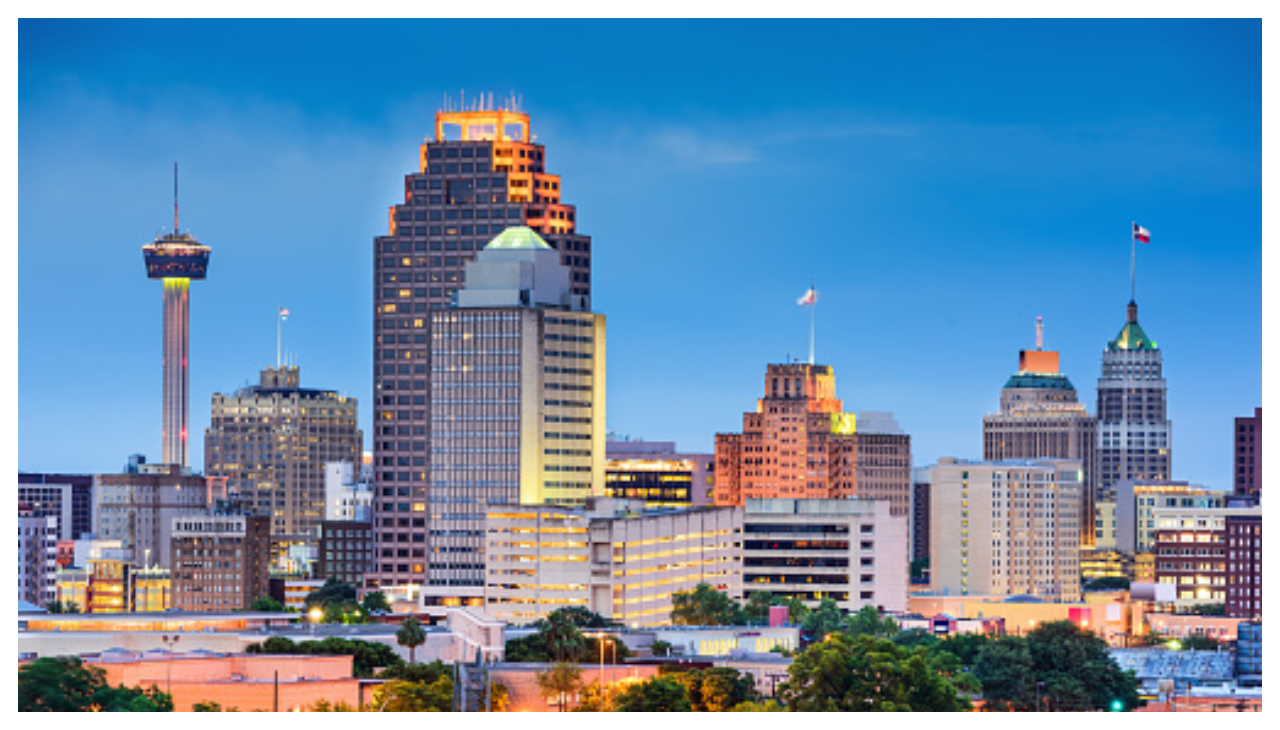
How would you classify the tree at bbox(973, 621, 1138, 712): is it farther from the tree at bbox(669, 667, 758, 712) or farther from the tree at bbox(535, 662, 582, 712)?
the tree at bbox(535, 662, 582, 712)

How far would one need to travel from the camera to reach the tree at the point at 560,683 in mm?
124562

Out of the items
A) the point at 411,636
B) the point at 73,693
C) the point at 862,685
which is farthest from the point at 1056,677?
the point at 73,693

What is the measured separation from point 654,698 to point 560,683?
593 cm

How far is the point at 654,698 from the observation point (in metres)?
120

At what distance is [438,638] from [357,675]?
846 inches

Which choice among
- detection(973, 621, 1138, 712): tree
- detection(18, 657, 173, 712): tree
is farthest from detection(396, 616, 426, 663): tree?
detection(18, 657, 173, 712): tree

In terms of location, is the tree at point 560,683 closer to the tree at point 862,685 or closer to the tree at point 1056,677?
the tree at point 862,685

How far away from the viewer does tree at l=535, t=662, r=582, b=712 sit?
124562 millimetres

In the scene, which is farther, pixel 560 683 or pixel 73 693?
pixel 560 683

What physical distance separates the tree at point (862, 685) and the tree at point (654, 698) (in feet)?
16.3

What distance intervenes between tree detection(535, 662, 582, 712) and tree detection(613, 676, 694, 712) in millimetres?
2473

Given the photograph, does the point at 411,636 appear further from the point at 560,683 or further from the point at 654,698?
the point at 654,698
